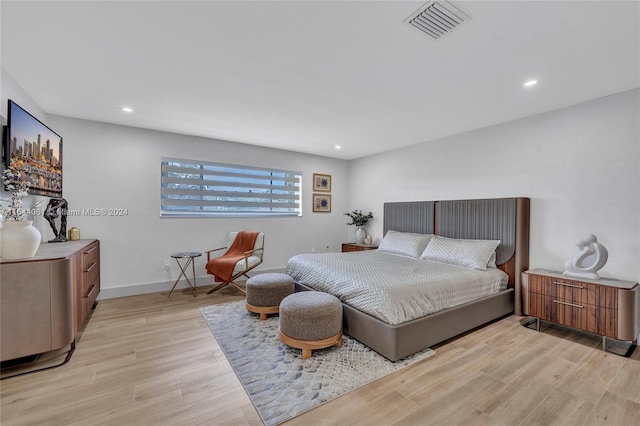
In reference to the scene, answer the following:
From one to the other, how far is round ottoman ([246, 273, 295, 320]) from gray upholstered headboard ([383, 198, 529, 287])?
2.60m

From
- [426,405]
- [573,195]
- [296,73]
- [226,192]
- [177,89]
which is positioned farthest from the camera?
[226,192]

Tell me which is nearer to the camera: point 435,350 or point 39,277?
point 39,277

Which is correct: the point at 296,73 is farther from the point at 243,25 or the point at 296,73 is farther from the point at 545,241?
the point at 545,241

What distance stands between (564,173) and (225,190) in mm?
4819

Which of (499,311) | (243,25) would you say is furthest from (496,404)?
(243,25)

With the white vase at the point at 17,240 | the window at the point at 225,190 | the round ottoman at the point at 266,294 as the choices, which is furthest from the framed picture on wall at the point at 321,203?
the white vase at the point at 17,240

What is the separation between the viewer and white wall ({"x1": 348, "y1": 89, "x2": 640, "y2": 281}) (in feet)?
8.98

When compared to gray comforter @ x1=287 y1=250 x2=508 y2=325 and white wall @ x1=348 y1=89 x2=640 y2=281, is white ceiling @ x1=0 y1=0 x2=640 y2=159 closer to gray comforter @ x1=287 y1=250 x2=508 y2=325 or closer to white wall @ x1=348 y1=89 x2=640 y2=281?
white wall @ x1=348 y1=89 x2=640 y2=281

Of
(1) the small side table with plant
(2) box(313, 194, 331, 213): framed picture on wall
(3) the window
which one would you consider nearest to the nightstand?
(1) the small side table with plant

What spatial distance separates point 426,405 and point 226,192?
421 cm

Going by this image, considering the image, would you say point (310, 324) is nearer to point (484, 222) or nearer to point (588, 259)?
point (484, 222)

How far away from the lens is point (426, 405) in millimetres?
1790

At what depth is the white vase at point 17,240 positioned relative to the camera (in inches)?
80.5

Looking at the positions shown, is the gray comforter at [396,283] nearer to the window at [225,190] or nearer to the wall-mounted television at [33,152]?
the window at [225,190]
